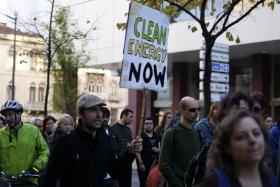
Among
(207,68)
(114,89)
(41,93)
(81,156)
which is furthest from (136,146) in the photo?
(41,93)

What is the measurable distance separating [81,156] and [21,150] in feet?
7.36

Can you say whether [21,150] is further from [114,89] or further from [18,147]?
[114,89]

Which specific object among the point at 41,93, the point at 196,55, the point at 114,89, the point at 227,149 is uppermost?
the point at 196,55

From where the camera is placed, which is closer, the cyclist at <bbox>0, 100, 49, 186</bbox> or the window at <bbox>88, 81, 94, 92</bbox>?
the cyclist at <bbox>0, 100, 49, 186</bbox>

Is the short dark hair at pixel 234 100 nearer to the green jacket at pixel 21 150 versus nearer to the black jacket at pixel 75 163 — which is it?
the black jacket at pixel 75 163

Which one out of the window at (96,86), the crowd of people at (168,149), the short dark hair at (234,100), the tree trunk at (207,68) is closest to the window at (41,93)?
the window at (96,86)

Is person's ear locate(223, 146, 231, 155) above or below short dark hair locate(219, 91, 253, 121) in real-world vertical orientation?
below

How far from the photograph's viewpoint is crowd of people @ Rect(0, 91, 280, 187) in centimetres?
323

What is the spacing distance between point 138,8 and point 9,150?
2.35 metres

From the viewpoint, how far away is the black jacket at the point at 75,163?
5254 millimetres

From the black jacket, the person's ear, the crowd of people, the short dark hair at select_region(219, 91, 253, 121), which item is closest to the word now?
the crowd of people

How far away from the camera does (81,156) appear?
5258 mm

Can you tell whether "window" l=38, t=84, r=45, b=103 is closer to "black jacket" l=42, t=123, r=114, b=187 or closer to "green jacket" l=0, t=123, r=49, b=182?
"green jacket" l=0, t=123, r=49, b=182

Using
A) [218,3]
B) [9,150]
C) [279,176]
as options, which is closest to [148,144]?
[9,150]
